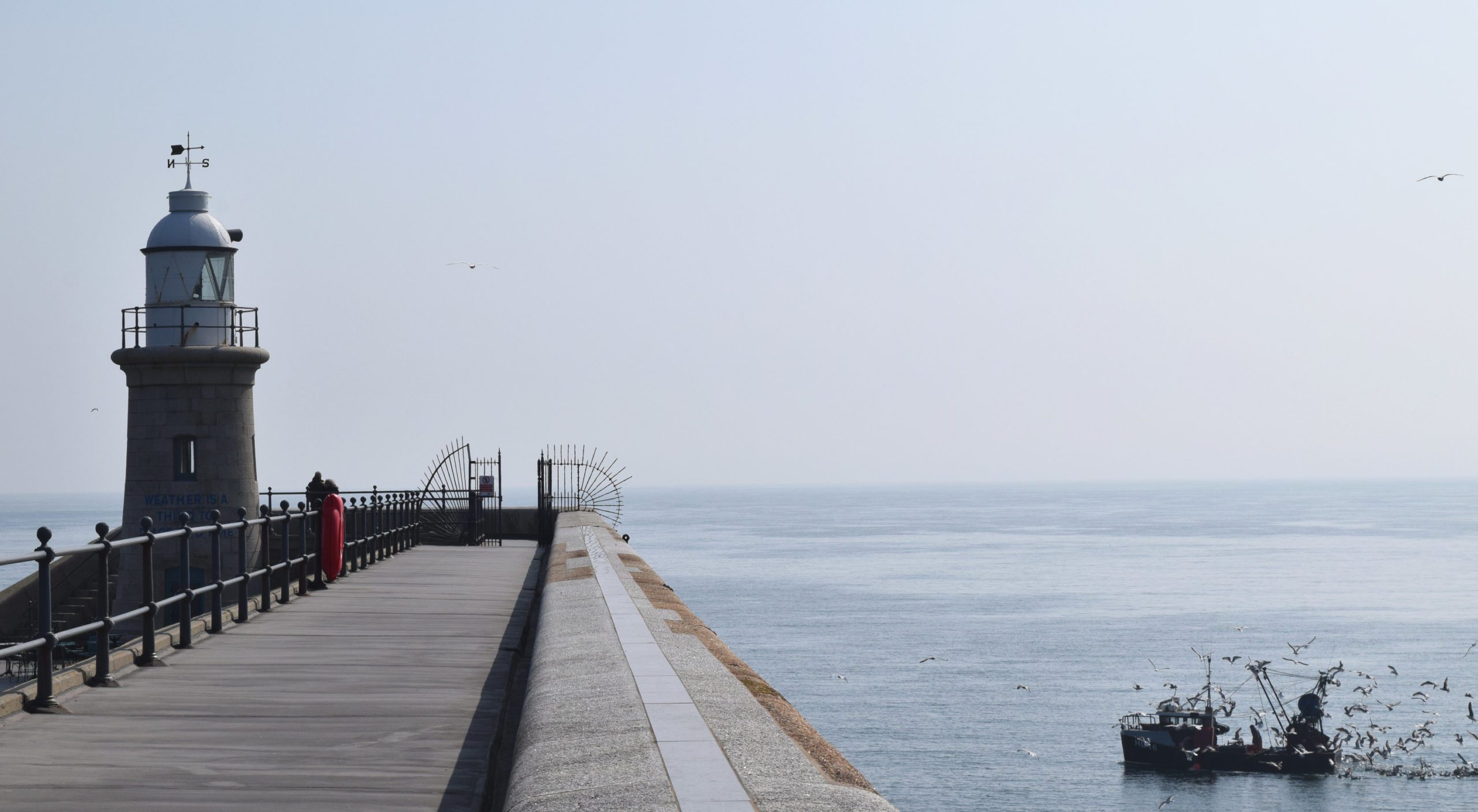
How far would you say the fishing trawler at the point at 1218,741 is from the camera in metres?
61.8

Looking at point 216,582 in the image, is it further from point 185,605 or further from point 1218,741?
point 1218,741

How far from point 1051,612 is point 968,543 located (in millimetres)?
77309

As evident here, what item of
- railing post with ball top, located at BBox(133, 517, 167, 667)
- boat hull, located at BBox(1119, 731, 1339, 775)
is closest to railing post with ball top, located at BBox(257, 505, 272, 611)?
railing post with ball top, located at BBox(133, 517, 167, 667)

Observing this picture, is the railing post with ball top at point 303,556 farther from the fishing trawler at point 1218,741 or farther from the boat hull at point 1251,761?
the boat hull at point 1251,761

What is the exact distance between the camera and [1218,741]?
244 ft

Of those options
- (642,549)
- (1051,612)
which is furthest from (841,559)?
(1051,612)

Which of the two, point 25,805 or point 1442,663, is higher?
point 25,805

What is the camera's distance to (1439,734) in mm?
68688

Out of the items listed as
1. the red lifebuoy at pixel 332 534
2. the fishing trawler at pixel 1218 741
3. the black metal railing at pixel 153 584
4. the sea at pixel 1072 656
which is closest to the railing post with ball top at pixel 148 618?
the black metal railing at pixel 153 584

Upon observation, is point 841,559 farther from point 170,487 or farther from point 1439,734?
point 170,487

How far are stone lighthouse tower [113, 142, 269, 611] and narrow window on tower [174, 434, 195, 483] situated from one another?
19mm

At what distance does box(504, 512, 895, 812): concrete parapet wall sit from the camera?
13.7 ft

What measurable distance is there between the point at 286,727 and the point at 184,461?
1095 inches

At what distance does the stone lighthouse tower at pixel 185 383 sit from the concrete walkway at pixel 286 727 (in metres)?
21.5
